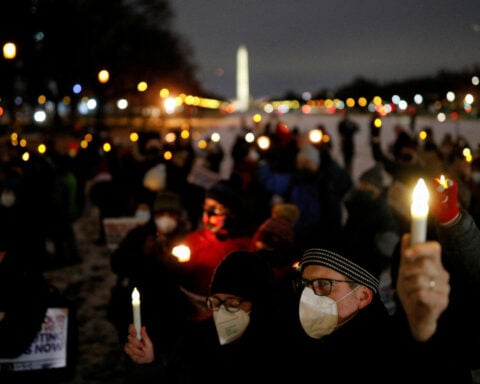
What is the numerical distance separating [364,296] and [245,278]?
0.74 m

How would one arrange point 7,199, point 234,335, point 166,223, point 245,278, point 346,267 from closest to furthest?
1. point 346,267
2. point 234,335
3. point 245,278
4. point 166,223
5. point 7,199

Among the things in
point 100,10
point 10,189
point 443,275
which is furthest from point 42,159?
point 100,10

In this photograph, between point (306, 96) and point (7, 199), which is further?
point (306, 96)

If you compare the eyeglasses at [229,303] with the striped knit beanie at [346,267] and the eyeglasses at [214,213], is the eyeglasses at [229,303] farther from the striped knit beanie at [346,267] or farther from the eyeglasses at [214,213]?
the eyeglasses at [214,213]

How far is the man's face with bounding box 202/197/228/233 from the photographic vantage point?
4.82 metres

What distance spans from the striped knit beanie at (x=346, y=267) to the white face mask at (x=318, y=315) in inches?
2.8

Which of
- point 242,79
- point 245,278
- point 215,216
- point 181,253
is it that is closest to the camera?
point 245,278

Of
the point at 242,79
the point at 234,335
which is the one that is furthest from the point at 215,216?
the point at 242,79

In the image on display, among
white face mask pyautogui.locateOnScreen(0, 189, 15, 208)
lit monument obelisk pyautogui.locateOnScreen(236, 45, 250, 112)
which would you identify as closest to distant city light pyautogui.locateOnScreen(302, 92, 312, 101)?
lit monument obelisk pyautogui.locateOnScreen(236, 45, 250, 112)

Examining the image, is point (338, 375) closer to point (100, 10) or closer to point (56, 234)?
point (56, 234)

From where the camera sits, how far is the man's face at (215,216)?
190 inches

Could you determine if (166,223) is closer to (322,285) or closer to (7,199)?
(322,285)

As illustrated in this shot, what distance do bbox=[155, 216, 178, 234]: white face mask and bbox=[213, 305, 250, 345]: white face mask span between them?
7.89 ft

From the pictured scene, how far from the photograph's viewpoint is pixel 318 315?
7.59 feet
